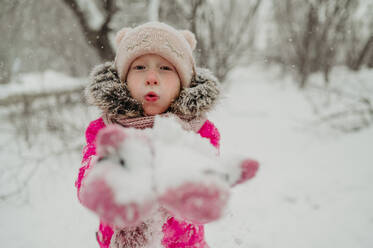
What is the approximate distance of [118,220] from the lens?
1.23 ft

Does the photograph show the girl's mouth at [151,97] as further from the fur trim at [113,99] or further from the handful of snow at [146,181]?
the handful of snow at [146,181]

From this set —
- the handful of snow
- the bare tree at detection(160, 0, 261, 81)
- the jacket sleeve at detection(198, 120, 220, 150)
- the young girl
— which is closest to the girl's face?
the young girl

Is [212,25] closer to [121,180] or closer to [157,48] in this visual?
[157,48]

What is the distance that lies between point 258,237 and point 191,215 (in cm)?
163

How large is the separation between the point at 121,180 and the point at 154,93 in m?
0.51

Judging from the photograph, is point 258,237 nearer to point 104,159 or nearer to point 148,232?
point 148,232

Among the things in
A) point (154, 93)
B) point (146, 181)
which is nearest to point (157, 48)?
point (154, 93)

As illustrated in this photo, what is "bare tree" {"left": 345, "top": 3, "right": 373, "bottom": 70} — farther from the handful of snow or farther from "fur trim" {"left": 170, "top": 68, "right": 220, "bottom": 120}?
the handful of snow

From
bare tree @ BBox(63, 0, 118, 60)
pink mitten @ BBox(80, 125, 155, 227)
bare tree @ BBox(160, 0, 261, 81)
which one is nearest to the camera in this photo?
pink mitten @ BBox(80, 125, 155, 227)

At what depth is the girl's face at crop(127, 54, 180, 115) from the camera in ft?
2.77

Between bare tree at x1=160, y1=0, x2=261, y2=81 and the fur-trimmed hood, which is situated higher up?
the fur-trimmed hood

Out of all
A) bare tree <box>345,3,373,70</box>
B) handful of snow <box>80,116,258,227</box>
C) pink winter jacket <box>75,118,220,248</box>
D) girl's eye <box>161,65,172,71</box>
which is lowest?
bare tree <box>345,3,373,70</box>

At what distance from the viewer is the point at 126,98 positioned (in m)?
0.89

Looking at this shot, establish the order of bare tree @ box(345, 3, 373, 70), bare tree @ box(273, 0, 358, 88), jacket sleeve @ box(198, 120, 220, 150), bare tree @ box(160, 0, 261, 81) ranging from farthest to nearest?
1. bare tree @ box(345, 3, 373, 70)
2. bare tree @ box(273, 0, 358, 88)
3. bare tree @ box(160, 0, 261, 81)
4. jacket sleeve @ box(198, 120, 220, 150)
